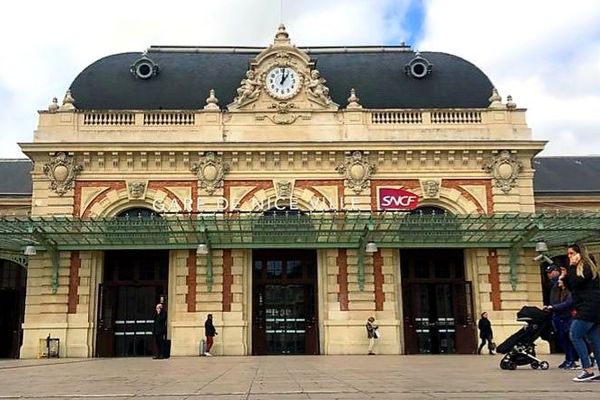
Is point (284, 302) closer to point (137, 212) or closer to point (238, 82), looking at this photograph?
point (137, 212)

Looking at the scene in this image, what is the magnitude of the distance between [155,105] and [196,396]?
62.4 ft

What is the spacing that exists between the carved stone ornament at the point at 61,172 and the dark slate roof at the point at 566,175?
17782 mm

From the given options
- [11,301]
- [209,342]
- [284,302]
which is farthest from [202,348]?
[11,301]

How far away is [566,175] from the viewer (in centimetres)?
2933

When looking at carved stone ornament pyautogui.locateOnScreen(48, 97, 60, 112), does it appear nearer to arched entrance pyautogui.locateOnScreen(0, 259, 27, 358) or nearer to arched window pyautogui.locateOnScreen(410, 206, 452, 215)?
arched entrance pyautogui.locateOnScreen(0, 259, 27, 358)

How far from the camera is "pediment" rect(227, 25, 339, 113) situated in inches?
941

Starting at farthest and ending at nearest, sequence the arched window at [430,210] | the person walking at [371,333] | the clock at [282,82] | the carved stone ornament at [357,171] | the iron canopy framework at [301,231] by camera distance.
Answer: the clock at [282,82], the arched window at [430,210], the carved stone ornament at [357,171], the person walking at [371,333], the iron canopy framework at [301,231]

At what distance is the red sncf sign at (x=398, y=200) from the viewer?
22.8 metres

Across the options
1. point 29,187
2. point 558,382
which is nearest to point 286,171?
point 29,187

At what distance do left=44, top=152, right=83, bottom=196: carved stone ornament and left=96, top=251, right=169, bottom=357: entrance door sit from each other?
276 cm

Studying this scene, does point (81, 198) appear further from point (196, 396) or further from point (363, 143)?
point (196, 396)

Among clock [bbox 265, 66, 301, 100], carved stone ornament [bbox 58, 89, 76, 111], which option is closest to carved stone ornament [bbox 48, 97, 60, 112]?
carved stone ornament [bbox 58, 89, 76, 111]

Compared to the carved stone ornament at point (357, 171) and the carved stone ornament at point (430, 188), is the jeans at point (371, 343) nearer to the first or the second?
the carved stone ornament at point (357, 171)

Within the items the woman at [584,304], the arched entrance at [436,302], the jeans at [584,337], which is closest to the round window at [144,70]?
the arched entrance at [436,302]
